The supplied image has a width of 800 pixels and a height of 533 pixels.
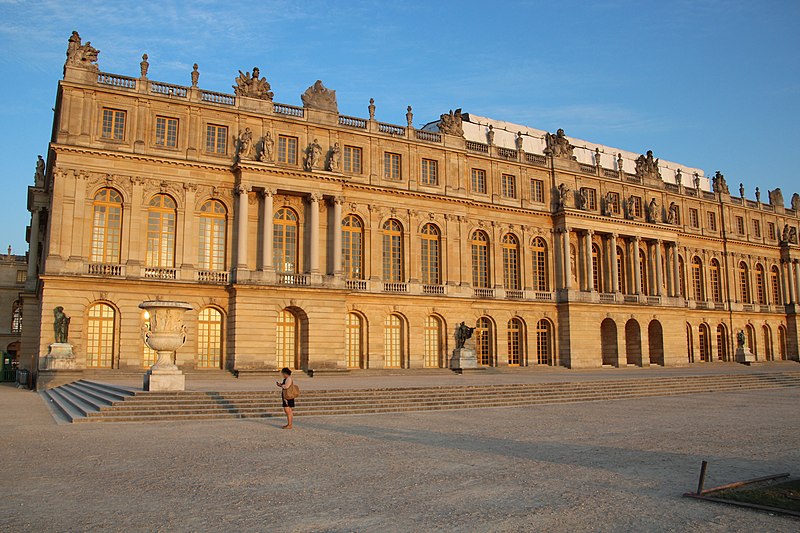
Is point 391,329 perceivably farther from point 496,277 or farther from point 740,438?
point 740,438

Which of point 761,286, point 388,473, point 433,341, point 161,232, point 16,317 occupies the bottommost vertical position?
point 388,473

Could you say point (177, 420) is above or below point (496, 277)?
below

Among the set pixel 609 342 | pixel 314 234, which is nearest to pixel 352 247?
pixel 314 234

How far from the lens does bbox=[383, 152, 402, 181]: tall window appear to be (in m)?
41.0

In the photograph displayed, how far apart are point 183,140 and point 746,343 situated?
1996 inches

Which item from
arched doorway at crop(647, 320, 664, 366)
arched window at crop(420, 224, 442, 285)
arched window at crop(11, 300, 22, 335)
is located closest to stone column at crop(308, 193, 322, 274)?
arched window at crop(420, 224, 442, 285)

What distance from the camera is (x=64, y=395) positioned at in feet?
80.5

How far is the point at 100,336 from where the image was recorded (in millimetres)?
32031

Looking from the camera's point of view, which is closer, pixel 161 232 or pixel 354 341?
pixel 161 232

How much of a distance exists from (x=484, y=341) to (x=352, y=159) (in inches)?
586

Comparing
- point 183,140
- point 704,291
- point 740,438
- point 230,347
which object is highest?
point 183,140

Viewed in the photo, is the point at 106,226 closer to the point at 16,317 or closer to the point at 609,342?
the point at 609,342

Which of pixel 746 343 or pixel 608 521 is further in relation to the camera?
pixel 746 343

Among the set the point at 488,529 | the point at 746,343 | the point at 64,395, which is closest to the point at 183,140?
the point at 64,395
